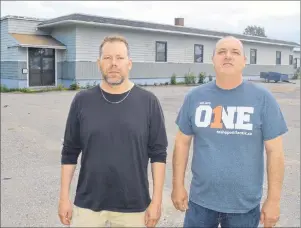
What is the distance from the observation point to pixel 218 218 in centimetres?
268

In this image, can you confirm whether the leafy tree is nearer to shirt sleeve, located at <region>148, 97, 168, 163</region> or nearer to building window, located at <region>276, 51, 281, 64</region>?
building window, located at <region>276, 51, 281, 64</region>

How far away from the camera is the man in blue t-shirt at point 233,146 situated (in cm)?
256

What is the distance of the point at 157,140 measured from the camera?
267 centimetres

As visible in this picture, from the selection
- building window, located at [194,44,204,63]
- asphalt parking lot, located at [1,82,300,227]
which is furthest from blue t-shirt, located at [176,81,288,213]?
building window, located at [194,44,204,63]

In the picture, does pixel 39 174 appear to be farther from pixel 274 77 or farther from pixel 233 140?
pixel 274 77

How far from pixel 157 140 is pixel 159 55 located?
25.8m

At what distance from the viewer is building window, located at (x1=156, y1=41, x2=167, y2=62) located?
2786 cm

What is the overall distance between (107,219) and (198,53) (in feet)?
96.7

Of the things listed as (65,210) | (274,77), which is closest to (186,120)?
(65,210)

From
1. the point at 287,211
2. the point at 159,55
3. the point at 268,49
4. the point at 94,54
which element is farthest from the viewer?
the point at 268,49

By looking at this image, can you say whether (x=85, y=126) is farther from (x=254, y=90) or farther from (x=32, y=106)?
(x=32, y=106)

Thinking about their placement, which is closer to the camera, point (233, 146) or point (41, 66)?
point (233, 146)

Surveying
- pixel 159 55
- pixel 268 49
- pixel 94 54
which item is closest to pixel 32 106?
pixel 94 54

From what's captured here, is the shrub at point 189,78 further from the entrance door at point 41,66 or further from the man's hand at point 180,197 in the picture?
the man's hand at point 180,197
